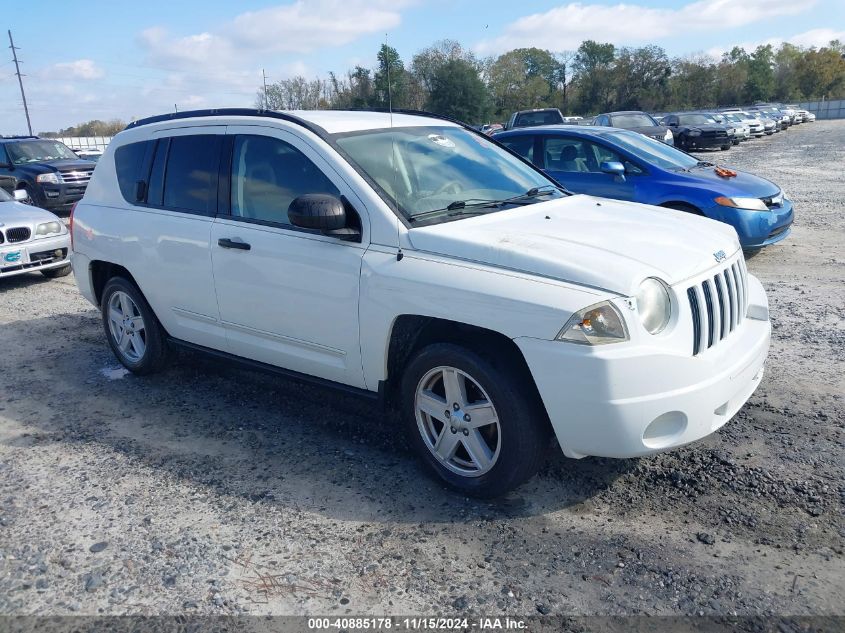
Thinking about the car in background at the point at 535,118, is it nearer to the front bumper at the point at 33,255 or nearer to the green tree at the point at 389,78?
the front bumper at the point at 33,255

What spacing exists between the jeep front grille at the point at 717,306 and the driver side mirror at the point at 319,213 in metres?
1.76

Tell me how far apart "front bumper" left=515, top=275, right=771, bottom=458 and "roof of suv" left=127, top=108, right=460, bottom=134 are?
193 cm

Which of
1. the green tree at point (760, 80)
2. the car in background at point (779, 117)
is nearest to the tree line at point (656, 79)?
the green tree at point (760, 80)

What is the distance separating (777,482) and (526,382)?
1.47 meters

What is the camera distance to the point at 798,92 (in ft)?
303

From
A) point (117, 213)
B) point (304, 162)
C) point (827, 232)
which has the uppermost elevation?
point (304, 162)

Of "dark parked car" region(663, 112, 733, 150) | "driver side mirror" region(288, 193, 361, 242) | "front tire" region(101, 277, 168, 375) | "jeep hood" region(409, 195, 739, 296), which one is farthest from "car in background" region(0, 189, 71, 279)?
"dark parked car" region(663, 112, 733, 150)

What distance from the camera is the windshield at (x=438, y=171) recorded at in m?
3.95

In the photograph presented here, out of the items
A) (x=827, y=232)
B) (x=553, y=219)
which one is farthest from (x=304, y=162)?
(x=827, y=232)

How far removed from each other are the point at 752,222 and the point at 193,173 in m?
6.42

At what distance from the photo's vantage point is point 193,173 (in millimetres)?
4836

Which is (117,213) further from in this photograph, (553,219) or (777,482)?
(777,482)

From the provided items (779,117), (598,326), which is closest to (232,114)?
(598,326)

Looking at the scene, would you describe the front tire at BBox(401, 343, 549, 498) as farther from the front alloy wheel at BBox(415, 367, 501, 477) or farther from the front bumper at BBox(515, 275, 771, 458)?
the front bumper at BBox(515, 275, 771, 458)
